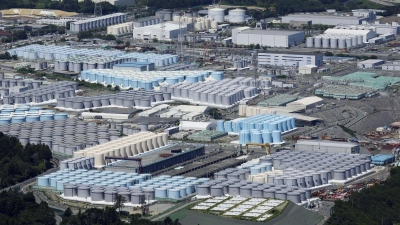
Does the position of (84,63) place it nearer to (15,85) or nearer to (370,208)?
(15,85)

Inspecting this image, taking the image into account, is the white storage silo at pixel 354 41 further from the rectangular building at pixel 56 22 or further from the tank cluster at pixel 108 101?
the tank cluster at pixel 108 101

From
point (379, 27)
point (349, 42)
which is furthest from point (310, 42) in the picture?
point (379, 27)

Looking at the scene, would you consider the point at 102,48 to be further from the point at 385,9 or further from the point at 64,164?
the point at 64,164

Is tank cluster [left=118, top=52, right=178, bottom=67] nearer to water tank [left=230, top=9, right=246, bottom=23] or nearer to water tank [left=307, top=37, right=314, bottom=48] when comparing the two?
water tank [left=307, top=37, right=314, bottom=48]

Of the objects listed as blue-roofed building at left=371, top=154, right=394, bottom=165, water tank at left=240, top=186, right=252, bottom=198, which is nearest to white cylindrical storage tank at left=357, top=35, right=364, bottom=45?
blue-roofed building at left=371, top=154, right=394, bottom=165

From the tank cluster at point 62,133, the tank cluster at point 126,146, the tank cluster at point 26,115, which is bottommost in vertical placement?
the tank cluster at point 26,115

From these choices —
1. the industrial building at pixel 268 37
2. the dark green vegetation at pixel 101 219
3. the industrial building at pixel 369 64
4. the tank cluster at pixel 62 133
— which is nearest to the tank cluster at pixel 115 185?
the dark green vegetation at pixel 101 219
